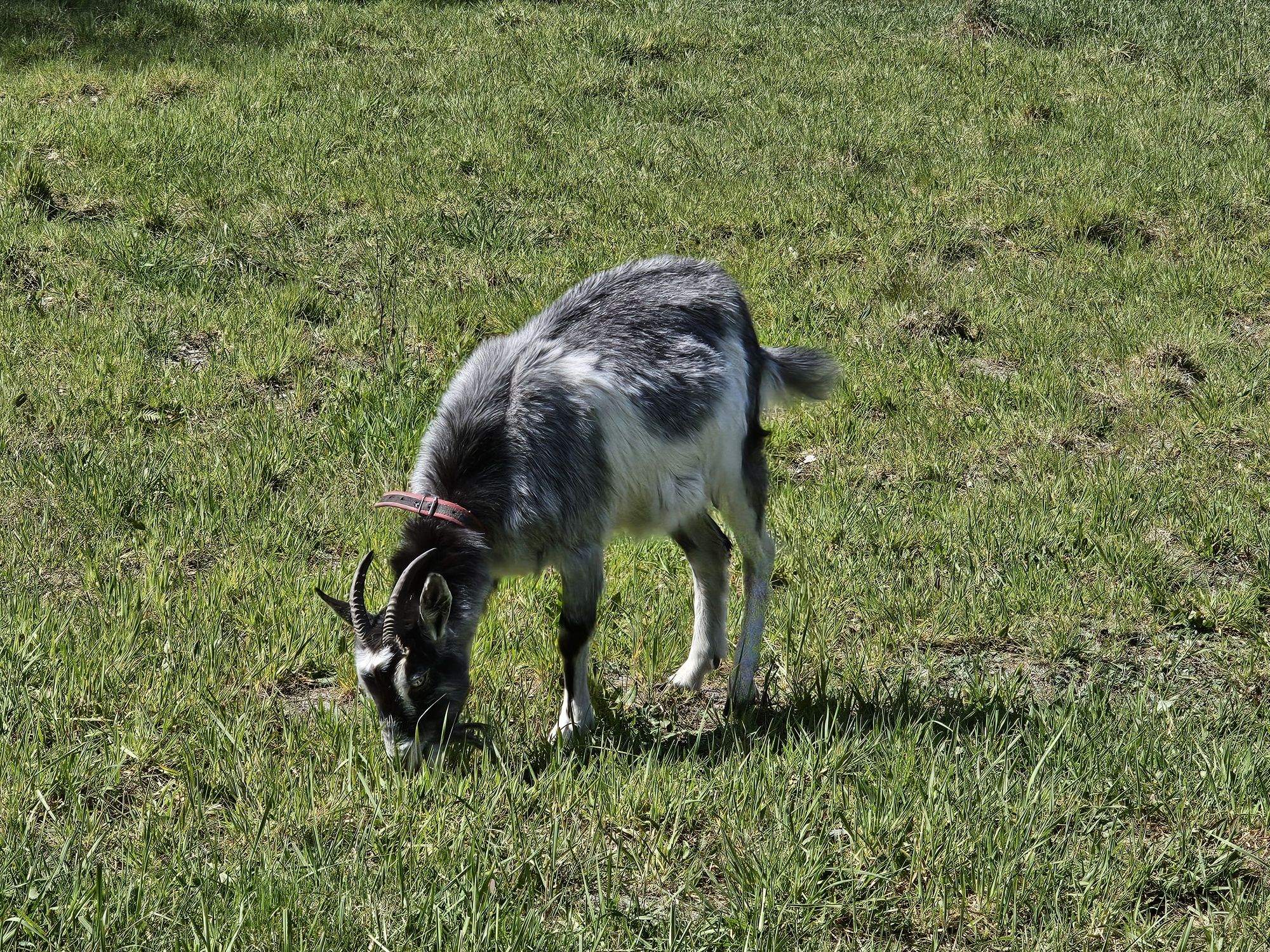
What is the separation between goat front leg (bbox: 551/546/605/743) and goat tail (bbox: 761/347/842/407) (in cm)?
146

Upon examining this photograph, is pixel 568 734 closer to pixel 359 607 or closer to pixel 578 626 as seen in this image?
pixel 578 626

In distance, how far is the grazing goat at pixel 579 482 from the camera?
12.4 ft

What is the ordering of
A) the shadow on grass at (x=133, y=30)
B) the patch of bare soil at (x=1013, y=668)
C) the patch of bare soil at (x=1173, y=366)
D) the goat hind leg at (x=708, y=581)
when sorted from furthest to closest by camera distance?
the shadow on grass at (x=133, y=30)
the patch of bare soil at (x=1173, y=366)
the goat hind leg at (x=708, y=581)
the patch of bare soil at (x=1013, y=668)

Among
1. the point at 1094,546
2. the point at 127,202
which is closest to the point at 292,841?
the point at 1094,546

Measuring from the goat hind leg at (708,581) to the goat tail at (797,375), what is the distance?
2.42ft

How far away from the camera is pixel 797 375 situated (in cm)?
548

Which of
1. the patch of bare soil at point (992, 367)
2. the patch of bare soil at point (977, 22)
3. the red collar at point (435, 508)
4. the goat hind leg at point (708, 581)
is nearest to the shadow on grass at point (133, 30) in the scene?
the patch of bare soil at point (977, 22)

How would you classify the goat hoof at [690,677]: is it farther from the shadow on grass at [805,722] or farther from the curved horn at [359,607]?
the curved horn at [359,607]

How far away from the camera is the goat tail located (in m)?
5.41

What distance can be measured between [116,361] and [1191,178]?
8931 mm

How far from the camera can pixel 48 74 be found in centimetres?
1120

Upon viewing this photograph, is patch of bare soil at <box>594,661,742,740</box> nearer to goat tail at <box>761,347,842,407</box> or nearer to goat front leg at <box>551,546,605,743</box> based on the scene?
goat front leg at <box>551,546,605,743</box>

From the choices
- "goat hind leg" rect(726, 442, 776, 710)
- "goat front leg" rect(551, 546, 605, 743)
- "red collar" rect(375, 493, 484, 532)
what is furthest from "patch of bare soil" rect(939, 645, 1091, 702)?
"red collar" rect(375, 493, 484, 532)

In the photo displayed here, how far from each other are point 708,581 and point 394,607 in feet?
5.70
